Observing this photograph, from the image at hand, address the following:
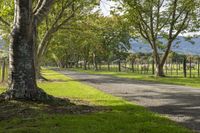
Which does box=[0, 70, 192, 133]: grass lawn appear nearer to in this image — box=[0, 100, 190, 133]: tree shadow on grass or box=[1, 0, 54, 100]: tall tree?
box=[0, 100, 190, 133]: tree shadow on grass

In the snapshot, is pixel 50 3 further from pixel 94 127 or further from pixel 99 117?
pixel 94 127

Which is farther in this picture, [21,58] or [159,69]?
[159,69]

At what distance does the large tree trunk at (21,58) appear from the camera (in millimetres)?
15398

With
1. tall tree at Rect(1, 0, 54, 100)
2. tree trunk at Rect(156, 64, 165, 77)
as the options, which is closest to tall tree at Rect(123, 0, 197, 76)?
tree trunk at Rect(156, 64, 165, 77)

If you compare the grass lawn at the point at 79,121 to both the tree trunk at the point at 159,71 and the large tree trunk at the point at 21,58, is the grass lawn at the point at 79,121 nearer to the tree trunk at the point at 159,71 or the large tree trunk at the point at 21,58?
the large tree trunk at the point at 21,58

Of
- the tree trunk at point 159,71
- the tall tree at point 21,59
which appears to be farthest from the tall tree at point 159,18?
the tall tree at point 21,59

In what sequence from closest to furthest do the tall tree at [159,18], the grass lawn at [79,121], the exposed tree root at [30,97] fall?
1. the grass lawn at [79,121]
2. the exposed tree root at [30,97]
3. the tall tree at [159,18]

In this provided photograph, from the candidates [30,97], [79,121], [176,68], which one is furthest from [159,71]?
[79,121]

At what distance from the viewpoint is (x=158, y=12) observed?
47.8 m

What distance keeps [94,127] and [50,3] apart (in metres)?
8.33

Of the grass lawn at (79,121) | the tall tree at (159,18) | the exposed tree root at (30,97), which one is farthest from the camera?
the tall tree at (159,18)

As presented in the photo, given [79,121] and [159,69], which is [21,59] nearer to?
[79,121]

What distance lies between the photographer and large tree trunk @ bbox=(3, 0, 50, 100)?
1540 cm

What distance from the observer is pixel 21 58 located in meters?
15.5
